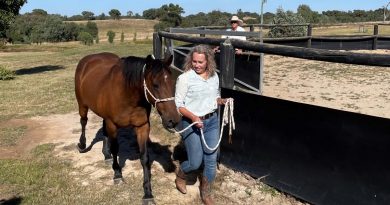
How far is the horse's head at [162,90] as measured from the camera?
12.2ft

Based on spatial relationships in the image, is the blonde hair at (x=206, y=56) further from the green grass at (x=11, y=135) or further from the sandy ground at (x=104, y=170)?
the green grass at (x=11, y=135)

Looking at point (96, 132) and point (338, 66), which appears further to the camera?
point (338, 66)

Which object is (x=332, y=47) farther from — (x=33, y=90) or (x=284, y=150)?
(x=284, y=150)

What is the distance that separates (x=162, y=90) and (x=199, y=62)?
16.5 inches

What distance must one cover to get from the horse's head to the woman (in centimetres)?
8

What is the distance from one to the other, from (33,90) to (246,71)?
7.31 meters

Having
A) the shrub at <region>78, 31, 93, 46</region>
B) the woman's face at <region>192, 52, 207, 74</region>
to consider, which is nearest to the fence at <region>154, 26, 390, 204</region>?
the woman's face at <region>192, 52, 207, 74</region>

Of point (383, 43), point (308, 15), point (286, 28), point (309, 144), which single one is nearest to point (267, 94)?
point (309, 144)

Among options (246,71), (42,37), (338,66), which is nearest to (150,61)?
(246,71)

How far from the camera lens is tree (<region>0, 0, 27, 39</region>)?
15156mm

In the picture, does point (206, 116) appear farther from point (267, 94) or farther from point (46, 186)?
point (267, 94)

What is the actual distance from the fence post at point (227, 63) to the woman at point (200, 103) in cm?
91

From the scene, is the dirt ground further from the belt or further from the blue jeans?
the belt

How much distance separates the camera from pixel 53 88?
1206cm
